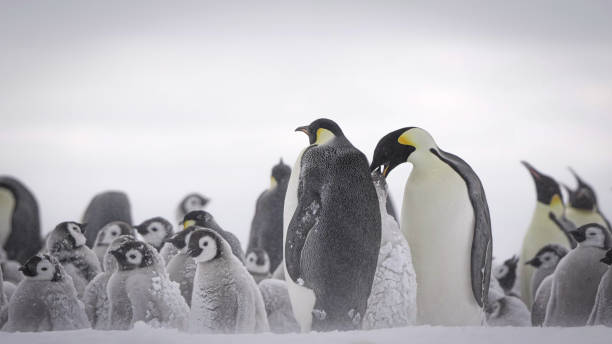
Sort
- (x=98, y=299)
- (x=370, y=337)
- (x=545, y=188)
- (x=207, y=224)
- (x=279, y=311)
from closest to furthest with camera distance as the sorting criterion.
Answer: (x=370, y=337) < (x=98, y=299) < (x=279, y=311) < (x=207, y=224) < (x=545, y=188)

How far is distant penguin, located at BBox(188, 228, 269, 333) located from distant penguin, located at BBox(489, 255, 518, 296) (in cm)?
215

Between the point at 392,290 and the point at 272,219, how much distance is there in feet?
8.44

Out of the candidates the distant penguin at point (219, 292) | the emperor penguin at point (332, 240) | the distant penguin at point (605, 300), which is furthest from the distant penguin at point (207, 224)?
the distant penguin at point (605, 300)

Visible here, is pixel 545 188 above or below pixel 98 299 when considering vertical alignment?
above

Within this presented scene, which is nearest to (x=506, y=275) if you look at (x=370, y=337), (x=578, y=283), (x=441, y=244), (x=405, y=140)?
(x=578, y=283)

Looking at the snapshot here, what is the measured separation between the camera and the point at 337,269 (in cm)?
277

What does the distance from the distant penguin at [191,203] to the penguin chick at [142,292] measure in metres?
3.52

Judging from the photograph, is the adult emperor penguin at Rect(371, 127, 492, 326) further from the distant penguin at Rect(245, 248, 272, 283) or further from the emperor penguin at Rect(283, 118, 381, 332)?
the distant penguin at Rect(245, 248, 272, 283)

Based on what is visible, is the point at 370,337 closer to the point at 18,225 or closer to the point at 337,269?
the point at 337,269

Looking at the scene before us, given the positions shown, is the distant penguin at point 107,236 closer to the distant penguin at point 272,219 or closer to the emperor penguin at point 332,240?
the distant penguin at point 272,219

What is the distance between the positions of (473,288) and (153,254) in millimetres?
1342

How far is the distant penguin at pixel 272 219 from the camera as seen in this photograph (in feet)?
17.4

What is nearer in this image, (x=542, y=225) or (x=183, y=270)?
(x=183, y=270)

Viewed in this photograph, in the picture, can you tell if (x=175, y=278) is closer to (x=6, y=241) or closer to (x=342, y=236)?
(x=342, y=236)
